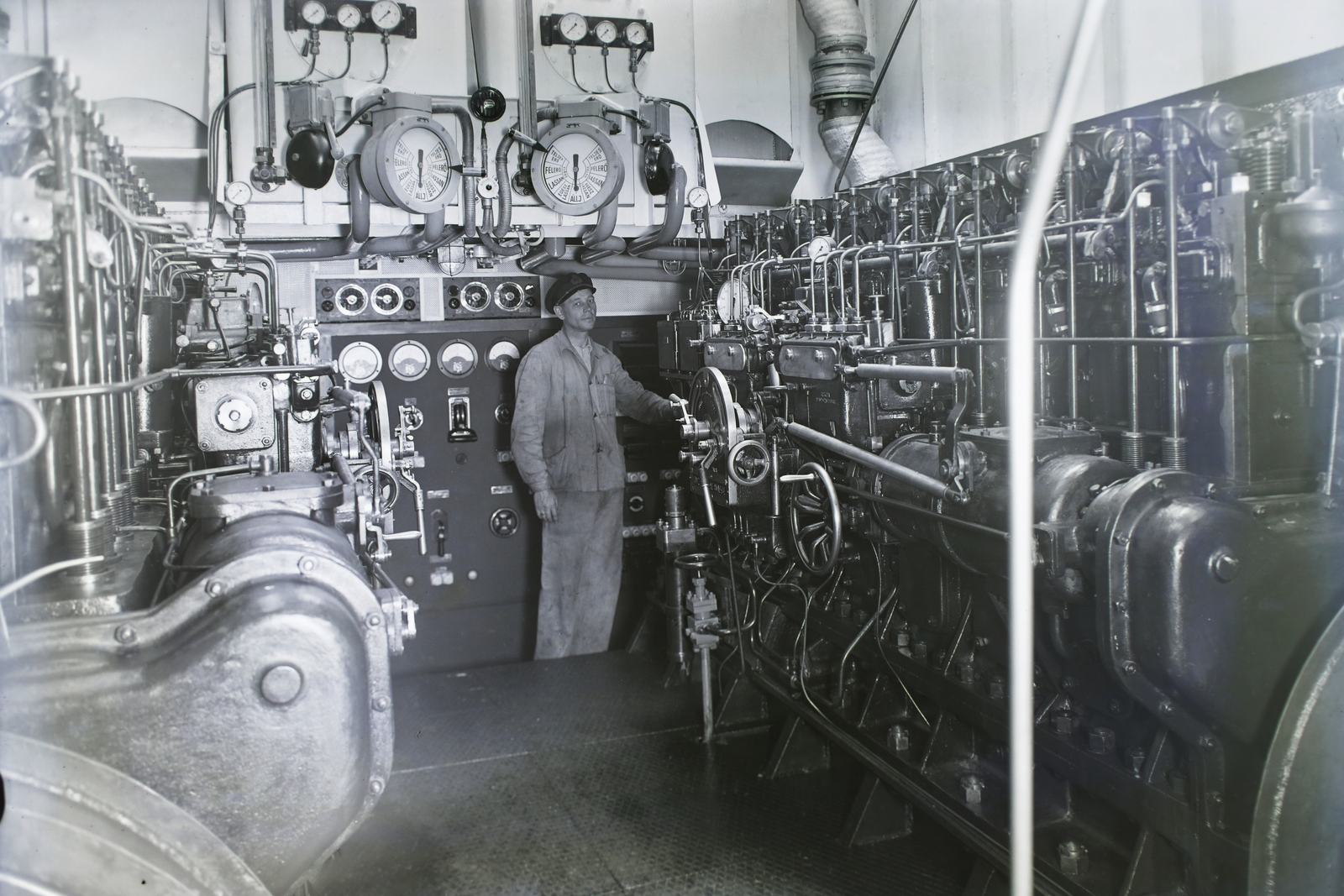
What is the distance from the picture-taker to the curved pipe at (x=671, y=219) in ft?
15.4

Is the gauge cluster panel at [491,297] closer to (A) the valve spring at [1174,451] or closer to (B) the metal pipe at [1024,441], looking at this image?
(A) the valve spring at [1174,451]

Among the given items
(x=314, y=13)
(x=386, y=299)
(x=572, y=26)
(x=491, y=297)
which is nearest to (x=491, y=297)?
(x=491, y=297)

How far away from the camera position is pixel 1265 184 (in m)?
2.30

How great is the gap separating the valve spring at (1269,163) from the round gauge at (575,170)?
2823 mm

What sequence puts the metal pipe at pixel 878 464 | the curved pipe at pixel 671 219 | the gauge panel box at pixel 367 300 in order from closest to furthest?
the metal pipe at pixel 878 464 → the curved pipe at pixel 671 219 → the gauge panel box at pixel 367 300

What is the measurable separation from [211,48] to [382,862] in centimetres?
319

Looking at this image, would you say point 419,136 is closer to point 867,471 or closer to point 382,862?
point 867,471

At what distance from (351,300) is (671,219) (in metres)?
1.58

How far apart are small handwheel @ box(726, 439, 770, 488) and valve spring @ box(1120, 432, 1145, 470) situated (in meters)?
1.36

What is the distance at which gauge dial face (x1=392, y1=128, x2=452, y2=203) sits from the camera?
4316 mm

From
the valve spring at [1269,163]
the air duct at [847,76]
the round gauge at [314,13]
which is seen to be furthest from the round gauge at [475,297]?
the valve spring at [1269,163]

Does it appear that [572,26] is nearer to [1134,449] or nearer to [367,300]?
[367,300]

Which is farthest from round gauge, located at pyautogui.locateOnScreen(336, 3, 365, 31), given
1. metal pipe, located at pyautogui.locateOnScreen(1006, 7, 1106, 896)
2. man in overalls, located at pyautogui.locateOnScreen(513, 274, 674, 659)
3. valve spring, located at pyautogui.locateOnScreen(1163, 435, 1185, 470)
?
metal pipe, located at pyautogui.locateOnScreen(1006, 7, 1106, 896)

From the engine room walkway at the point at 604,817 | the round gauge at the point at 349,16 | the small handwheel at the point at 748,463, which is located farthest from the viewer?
the round gauge at the point at 349,16
